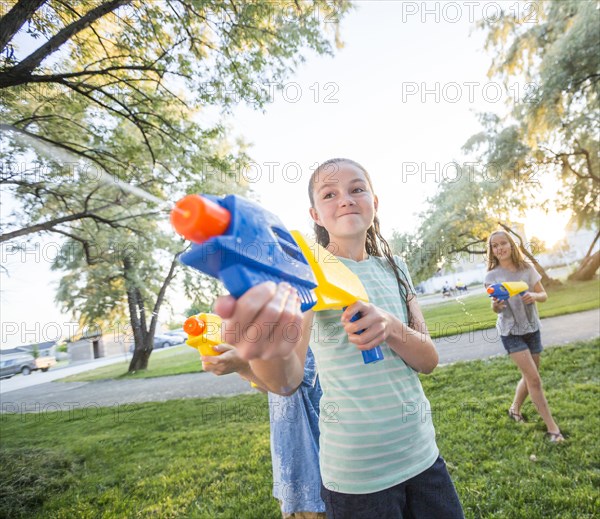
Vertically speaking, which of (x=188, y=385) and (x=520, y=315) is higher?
(x=520, y=315)

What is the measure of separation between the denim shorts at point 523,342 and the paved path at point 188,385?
12.9ft

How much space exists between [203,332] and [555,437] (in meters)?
4.02

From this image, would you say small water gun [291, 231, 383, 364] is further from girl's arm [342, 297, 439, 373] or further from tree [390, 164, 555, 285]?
tree [390, 164, 555, 285]

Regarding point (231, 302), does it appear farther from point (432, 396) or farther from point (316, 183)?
point (432, 396)

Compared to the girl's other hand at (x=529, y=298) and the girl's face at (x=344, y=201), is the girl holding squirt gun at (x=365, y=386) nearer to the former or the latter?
the girl's face at (x=344, y=201)

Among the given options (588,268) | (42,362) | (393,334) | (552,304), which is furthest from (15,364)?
(588,268)

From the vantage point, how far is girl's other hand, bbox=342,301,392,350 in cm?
104

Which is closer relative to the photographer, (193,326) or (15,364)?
(193,326)

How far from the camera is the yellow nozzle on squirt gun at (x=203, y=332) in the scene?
1.67 metres

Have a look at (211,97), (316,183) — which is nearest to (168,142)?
(211,97)

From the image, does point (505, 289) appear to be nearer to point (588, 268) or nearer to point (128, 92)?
point (128, 92)

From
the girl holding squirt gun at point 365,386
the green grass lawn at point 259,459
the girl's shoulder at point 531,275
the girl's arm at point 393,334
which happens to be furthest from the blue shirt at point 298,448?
the girl's shoulder at point 531,275

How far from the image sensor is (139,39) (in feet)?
17.2

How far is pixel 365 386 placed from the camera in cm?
135
